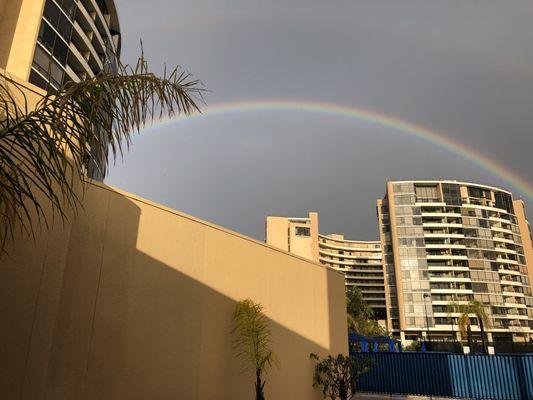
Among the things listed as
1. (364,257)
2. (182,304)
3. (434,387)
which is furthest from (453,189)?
(182,304)

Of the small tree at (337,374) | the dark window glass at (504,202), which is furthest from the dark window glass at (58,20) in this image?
the dark window glass at (504,202)

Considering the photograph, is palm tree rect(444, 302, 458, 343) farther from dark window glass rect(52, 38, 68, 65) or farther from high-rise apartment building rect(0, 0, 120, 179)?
dark window glass rect(52, 38, 68, 65)

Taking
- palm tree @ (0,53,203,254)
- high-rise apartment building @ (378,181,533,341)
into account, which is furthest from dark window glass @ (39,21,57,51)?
high-rise apartment building @ (378,181,533,341)

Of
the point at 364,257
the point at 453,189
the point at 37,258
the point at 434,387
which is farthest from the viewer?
the point at 364,257

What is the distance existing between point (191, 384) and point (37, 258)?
17.2ft

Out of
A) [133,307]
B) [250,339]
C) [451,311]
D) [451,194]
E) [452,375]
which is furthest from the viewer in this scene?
[451,194]

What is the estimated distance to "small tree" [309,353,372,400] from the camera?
1329 cm

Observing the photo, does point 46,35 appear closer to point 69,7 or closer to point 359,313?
point 69,7

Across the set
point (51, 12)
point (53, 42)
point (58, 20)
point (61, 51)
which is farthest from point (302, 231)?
point (51, 12)

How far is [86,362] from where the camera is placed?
7.51 metres

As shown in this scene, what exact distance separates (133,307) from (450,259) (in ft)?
245

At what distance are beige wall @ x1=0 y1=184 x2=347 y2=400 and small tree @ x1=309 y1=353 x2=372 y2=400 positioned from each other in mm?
750

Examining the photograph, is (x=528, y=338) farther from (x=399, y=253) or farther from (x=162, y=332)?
(x=162, y=332)

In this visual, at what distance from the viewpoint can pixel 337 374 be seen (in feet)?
44.3
